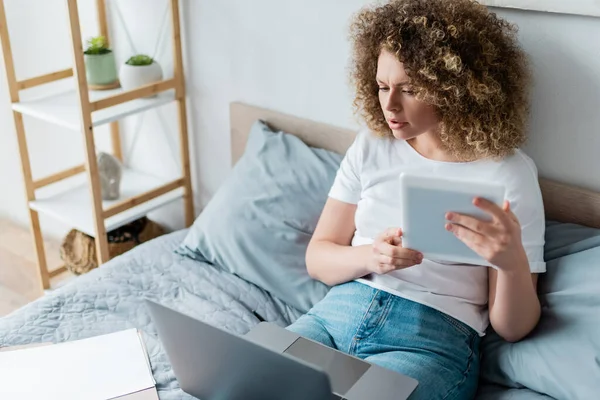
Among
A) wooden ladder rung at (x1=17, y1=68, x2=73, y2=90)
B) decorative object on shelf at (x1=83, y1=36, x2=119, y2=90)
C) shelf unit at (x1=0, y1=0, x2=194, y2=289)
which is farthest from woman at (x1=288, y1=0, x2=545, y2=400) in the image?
wooden ladder rung at (x1=17, y1=68, x2=73, y2=90)

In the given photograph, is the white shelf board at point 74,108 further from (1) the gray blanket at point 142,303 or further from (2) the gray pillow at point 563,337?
(2) the gray pillow at point 563,337

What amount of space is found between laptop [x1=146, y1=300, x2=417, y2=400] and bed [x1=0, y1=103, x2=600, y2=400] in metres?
0.23

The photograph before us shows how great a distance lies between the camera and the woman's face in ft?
4.16

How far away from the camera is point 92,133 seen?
1.94 meters

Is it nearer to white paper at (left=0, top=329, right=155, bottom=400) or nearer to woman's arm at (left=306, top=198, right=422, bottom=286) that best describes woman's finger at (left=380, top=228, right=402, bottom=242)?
woman's arm at (left=306, top=198, right=422, bottom=286)

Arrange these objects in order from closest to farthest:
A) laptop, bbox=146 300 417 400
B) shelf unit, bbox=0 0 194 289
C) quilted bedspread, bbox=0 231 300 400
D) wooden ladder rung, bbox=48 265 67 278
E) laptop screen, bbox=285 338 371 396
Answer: laptop, bbox=146 300 417 400 → laptop screen, bbox=285 338 371 396 → quilted bedspread, bbox=0 231 300 400 → shelf unit, bbox=0 0 194 289 → wooden ladder rung, bbox=48 265 67 278

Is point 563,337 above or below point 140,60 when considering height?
below

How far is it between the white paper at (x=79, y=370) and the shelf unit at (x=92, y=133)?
0.70 meters

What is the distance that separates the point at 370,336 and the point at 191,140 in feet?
3.71

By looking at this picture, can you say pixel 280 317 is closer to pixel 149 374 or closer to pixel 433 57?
pixel 149 374

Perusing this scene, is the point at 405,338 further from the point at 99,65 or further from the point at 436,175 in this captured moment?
the point at 99,65

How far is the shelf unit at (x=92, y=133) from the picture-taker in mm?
1947

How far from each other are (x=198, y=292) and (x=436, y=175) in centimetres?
65

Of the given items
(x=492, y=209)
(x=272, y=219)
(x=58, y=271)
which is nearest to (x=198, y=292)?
(x=272, y=219)
